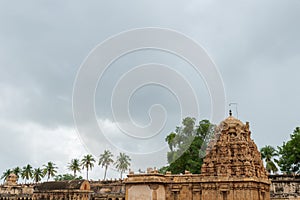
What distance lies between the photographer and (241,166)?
29.7 meters

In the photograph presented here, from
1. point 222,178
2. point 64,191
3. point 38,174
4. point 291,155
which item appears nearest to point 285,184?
point 291,155

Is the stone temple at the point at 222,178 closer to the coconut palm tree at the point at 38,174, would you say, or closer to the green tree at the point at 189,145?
the green tree at the point at 189,145

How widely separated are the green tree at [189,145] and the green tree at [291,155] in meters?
11.6

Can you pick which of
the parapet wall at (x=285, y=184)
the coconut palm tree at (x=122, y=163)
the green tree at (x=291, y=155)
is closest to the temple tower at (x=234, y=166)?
the parapet wall at (x=285, y=184)

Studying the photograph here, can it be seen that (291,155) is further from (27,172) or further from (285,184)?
(27,172)

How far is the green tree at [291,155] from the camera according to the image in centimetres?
4816

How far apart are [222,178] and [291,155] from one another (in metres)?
23.9

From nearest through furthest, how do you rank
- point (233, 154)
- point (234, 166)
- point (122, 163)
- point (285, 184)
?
point (234, 166), point (233, 154), point (285, 184), point (122, 163)

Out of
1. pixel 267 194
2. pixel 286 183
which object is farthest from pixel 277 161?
pixel 267 194

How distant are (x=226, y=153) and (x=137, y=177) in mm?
8418

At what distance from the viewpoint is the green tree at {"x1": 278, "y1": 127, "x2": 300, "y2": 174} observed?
158 feet

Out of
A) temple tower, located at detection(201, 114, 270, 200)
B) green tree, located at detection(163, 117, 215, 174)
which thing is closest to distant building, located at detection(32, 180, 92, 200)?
green tree, located at detection(163, 117, 215, 174)

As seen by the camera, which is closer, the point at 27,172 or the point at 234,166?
the point at 234,166

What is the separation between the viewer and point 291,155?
1922 inches
